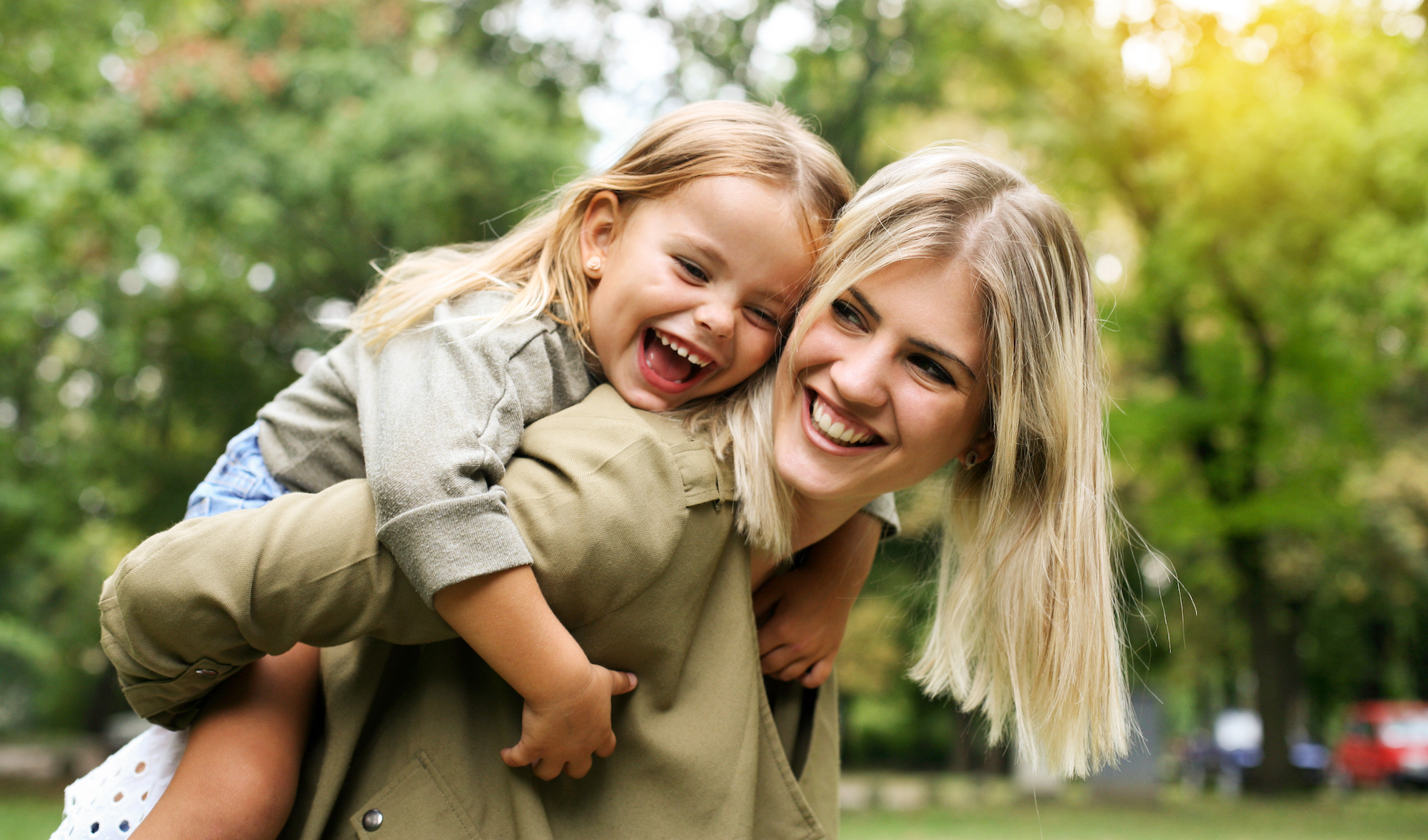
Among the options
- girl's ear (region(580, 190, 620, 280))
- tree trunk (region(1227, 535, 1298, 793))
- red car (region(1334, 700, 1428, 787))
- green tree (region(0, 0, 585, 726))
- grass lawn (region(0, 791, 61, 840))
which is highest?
girl's ear (region(580, 190, 620, 280))

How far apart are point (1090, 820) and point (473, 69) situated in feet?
43.0

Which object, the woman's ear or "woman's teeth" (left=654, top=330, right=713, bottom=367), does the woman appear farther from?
"woman's teeth" (left=654, top=330, right=713, bottom=367)

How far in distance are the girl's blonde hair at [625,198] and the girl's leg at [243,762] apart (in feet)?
2.02

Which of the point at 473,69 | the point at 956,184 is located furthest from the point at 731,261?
the point at 473,69

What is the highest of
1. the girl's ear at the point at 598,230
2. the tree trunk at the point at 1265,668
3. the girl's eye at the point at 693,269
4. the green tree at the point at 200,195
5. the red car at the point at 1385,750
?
the girl's ear at the point at 598,230

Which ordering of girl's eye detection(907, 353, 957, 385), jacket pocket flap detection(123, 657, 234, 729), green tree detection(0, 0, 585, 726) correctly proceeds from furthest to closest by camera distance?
green tree detection(0, 0, 585, 726) < girl's eye detection(907, 353, 957, 385) < jacket pocket flap detection(123, 657, 234, 729)

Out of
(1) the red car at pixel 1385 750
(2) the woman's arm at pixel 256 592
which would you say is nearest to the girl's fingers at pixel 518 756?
(2) the woman's arm at pixel 256 592

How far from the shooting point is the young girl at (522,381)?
5.11 feet

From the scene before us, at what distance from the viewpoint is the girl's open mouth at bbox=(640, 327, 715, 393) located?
2107 millimetres

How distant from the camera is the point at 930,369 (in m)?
1.87

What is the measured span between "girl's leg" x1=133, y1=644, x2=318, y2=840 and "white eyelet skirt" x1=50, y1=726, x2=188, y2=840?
0.45 ft

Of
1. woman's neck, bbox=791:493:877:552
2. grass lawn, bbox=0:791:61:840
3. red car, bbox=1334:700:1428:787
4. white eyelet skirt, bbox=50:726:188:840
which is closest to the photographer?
white eyelet skirt, bbox=50:726:188:840

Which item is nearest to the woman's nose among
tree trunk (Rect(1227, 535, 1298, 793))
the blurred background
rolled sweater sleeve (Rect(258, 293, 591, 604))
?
rolled sweater sleeve (Rect(258, 293, 591, 604))

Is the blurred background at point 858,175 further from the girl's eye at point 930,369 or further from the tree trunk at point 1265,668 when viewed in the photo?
the girl's eye at point 930,369
